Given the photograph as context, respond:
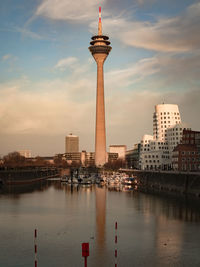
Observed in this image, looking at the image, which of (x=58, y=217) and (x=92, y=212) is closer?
(x=58, y=217)

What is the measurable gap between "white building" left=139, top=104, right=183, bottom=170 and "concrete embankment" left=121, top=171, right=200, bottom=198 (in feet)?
71.2

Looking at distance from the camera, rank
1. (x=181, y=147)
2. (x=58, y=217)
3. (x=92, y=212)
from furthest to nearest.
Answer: (x=181, y=147), (x=92, y=212), (x=58, y=217)

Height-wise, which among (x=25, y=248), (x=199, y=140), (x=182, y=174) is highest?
(x=199, y=140)

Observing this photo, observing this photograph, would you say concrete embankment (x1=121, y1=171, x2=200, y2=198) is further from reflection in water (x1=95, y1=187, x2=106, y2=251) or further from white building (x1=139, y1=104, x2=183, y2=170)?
white building (x1=139, y1=104, x2=183, y2=170)

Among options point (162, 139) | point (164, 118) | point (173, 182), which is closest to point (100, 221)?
point (173, 182)

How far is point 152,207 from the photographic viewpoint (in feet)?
231

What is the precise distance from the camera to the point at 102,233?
47.6 metres

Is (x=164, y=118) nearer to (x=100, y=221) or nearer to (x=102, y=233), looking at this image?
(x=100, y=221)

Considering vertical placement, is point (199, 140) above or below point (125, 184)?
above

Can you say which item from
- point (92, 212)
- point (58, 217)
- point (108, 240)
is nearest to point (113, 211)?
point (92, 212)

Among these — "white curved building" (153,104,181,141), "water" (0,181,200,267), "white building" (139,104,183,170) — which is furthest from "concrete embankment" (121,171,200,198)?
"white curved building" (153,104,181,141)

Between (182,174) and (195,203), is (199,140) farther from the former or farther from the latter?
(195,203)

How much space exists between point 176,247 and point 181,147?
9007 centimetres

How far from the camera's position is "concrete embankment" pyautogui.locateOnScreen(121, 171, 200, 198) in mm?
88312
